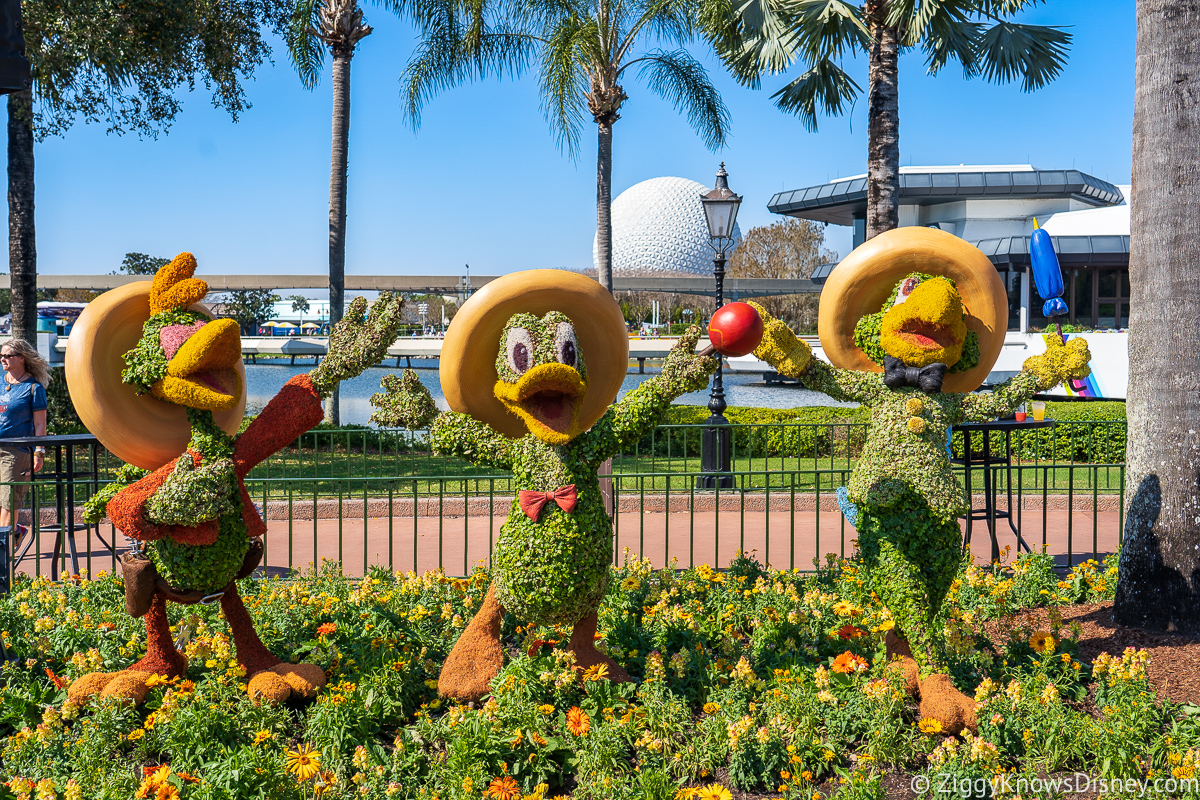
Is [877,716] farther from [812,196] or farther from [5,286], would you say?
[5,286]

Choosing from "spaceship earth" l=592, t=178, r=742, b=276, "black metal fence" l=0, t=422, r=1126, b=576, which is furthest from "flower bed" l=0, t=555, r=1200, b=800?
"spaceship earth" l=592, t=178, r=742, b=276

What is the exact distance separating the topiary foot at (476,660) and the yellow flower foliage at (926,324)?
2.10 m

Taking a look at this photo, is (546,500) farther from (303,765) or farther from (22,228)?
(22,228)

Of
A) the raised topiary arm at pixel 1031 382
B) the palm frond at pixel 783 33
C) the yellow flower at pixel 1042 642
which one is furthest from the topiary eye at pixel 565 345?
the palm frond at pixel 783 33

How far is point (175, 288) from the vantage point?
3881 mm

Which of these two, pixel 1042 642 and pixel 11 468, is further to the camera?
pixel 11 468

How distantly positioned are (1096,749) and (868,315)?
2051 millimetres

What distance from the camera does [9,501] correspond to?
6.90m

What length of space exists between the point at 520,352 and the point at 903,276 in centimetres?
190

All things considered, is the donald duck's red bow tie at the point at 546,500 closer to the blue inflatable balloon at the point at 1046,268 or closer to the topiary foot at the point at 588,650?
the topiary foot at the point at 588,650

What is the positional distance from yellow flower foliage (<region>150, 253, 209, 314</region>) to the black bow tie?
10.1ft

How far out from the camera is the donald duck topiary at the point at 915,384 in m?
3.89

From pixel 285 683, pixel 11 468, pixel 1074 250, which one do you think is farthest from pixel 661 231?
pixel 285 683

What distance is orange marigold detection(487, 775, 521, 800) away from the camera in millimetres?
3027
